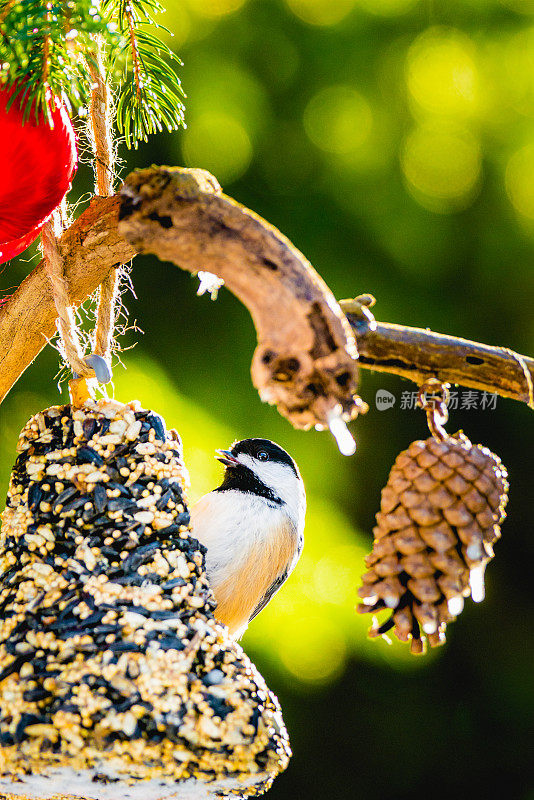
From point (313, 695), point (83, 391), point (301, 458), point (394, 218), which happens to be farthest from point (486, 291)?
point (83, 391)

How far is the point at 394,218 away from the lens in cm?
171

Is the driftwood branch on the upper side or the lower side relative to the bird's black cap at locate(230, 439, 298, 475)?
lower

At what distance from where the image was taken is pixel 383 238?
1.72 metres

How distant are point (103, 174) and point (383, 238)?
3.58 ft

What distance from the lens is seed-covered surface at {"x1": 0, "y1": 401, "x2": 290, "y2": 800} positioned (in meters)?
0.52

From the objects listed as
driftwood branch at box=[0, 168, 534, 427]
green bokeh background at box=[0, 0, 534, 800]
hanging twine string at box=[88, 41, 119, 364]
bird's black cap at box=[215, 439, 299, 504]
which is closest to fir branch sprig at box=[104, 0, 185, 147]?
hanging twine string at box=[88, 41, 119, 364]

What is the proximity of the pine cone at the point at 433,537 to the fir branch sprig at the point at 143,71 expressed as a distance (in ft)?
1.18

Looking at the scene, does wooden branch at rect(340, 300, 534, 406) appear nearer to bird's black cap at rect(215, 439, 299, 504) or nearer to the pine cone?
the pine cone

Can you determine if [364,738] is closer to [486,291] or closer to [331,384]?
[486,291]

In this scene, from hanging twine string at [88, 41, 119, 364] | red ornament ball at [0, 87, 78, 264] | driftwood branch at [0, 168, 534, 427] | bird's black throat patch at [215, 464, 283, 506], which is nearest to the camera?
driftwood branch at [0, 168, 534, 427]

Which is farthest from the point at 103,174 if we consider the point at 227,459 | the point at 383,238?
the point at 383,238

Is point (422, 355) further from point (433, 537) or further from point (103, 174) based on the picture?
point (103, 174)

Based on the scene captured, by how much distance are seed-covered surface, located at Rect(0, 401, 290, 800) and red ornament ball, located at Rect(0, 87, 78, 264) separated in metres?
0.15

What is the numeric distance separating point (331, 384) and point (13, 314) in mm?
365
